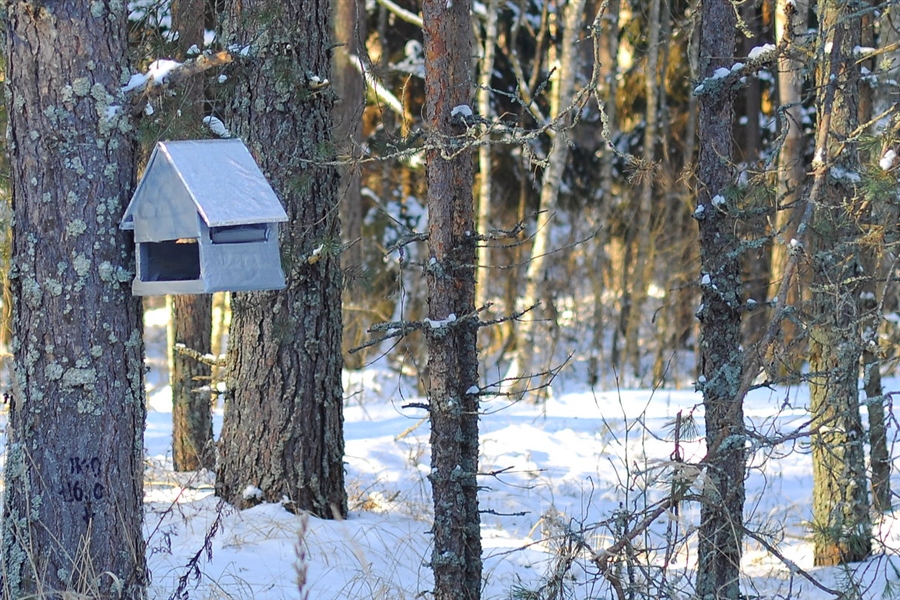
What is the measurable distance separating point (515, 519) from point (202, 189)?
393 centimetres

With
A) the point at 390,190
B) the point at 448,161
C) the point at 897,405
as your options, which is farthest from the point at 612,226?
the point at 448,161

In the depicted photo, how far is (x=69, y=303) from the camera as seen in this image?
3.00 metres

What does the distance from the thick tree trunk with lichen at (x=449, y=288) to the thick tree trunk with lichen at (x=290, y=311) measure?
117 centimetres

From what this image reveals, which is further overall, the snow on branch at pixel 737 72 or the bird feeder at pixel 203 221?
the snow on branch at pixel 737 72

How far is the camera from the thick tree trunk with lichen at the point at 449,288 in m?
3.86

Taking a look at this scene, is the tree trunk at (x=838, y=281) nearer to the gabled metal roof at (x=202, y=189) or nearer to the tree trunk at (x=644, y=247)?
the gabled metal roof at (x=202, y=189)

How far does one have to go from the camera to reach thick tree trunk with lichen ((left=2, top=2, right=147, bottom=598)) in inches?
118

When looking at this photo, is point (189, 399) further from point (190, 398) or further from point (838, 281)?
point (838, 281)

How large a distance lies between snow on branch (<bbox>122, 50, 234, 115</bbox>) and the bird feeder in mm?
190

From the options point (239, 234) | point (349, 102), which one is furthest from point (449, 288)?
point (349, 102)

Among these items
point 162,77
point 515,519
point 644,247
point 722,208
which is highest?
point 644,247

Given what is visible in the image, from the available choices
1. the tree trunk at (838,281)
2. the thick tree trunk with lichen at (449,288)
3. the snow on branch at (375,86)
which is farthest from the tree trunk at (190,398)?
the tree trunk at (838,281)

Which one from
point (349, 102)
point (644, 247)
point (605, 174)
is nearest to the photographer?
point (349, 102)

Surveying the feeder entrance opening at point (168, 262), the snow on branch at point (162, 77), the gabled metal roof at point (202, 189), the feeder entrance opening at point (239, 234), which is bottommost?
the feeder entrance opening at point (168, 262)
